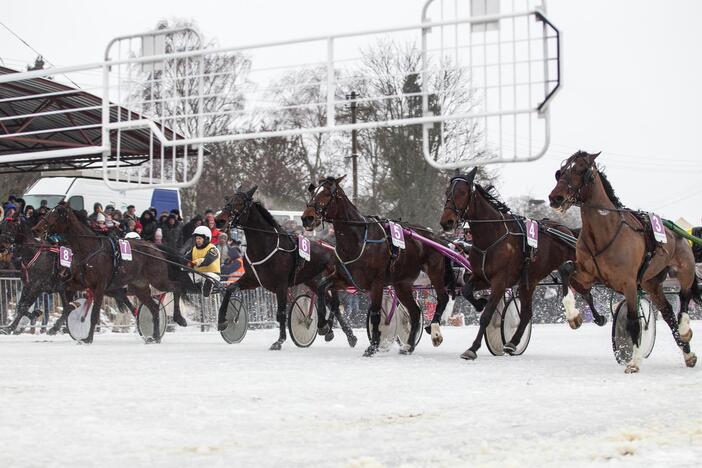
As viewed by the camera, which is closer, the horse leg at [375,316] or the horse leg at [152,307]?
the horse leg at [375,316]

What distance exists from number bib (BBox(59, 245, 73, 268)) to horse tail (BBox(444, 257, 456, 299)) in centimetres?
637

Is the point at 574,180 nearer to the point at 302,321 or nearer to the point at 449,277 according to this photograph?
the point at 449,277

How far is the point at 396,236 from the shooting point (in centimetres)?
1488

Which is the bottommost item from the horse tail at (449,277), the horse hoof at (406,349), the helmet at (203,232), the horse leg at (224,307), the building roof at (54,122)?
the horse hoof at (406,349)

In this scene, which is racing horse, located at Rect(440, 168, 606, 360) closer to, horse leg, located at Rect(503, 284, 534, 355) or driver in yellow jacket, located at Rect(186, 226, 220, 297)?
horse leg, located at Rect(503, 284, 534, 355)

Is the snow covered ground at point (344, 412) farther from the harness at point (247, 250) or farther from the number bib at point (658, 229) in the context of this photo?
the harness at point (247, 250)

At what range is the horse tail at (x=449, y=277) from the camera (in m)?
15.7

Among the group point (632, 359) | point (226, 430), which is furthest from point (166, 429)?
point (632, 359)

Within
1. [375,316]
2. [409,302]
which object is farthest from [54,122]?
[409,302]

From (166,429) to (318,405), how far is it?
170 cm

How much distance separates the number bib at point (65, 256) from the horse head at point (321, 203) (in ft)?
17.9

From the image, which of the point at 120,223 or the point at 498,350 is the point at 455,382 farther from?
the point at 120,223

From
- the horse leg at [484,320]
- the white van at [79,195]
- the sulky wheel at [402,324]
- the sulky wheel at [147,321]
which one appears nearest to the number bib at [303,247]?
the sulky wheel at [402,324]

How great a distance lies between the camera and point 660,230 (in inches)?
501
